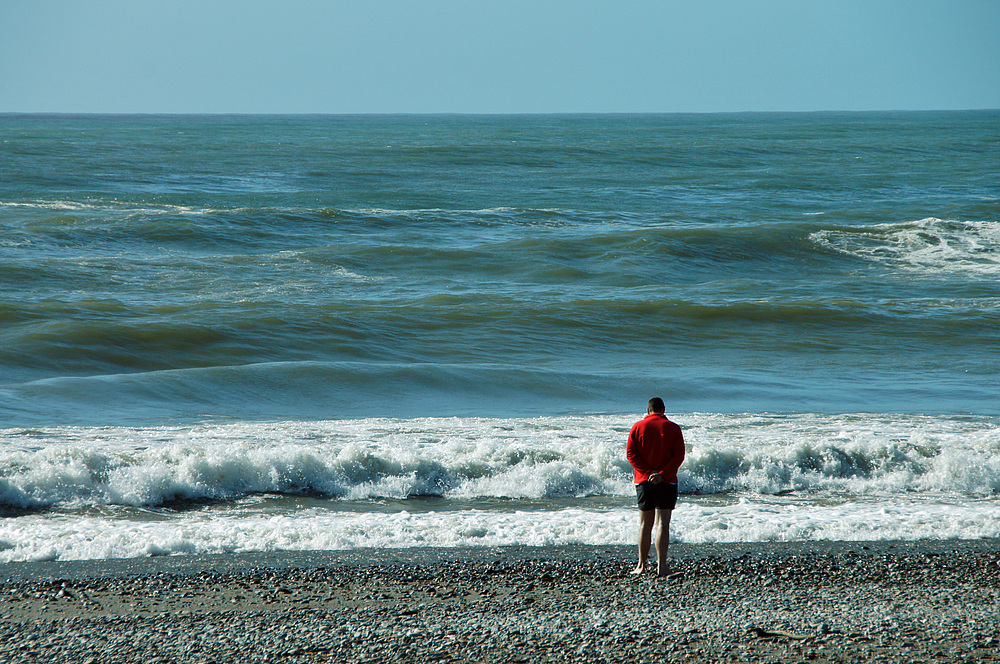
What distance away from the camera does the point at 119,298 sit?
16531 millimetres

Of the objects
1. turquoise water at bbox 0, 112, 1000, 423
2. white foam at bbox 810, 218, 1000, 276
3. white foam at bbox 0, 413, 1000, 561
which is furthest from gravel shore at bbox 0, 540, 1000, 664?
white foam at bbox 810, 218, 1000, 276

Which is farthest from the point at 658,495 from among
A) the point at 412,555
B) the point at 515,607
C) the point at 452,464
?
the point at 452,464

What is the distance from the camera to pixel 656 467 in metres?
5.55

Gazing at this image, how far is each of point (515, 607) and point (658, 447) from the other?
1.28 metres

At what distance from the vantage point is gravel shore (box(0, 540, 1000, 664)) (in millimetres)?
4598

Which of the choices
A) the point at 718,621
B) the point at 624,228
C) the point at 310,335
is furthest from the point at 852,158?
the point at 718,621

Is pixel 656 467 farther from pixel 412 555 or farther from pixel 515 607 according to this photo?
pixel 412 555

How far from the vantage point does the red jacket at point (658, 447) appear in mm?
5520

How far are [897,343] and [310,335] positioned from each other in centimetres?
945

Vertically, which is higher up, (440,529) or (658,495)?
(658,495)

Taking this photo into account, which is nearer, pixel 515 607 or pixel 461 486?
pixel 515 607

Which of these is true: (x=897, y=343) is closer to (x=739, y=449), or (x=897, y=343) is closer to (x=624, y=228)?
(x=739, y=449)

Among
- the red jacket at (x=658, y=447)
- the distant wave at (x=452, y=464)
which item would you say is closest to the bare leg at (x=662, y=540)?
the red jacket at (x=658, y=447)

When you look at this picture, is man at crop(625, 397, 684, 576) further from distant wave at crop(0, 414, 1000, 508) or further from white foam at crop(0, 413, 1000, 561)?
distant wave at crop(0, 414, 1000, 508)
